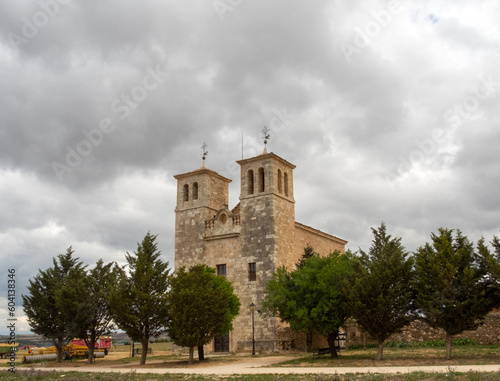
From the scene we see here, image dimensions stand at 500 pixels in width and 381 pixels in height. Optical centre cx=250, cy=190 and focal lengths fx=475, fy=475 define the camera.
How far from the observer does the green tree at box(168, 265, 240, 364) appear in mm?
22875

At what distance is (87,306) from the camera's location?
2614 centimetres

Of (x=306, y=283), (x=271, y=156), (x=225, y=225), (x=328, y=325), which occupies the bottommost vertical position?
(x=328, y=325)

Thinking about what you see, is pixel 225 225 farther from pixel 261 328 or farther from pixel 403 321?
pixel 403 321

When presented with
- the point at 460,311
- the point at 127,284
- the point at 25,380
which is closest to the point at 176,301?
the point at 127,284

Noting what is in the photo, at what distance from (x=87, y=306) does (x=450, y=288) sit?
18.6 m

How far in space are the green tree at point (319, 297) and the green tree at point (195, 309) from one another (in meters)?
3.00

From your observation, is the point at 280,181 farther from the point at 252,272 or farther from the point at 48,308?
the point at 48,308

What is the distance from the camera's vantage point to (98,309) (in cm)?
2666

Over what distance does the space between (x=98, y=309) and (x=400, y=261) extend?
16625 millimetres

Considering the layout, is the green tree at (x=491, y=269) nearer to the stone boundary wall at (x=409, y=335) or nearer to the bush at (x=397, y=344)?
A: the stone boundary wall at (x=409, y=335)

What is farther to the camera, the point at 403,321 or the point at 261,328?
the point at 261,328

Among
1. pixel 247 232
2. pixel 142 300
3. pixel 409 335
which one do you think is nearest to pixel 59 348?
pixel 142 300

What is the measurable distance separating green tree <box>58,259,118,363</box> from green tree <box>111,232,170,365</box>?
1614mm

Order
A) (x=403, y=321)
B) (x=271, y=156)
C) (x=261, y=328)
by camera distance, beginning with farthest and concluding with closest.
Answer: (x=271, y=156)
(x=261, y=328)
(x=403, y=321)
